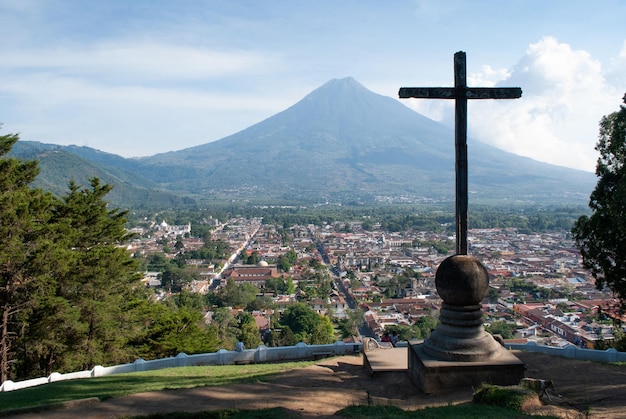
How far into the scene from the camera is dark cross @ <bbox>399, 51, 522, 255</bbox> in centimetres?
584

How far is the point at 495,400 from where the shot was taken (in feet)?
14.3

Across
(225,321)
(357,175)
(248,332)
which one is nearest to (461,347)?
(248,332)

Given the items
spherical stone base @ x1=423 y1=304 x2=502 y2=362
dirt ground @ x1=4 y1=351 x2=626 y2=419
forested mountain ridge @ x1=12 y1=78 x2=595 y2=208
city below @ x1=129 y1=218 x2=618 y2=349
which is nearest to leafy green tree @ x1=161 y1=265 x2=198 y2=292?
city below @ x1=129 y1=218 x2=618 y2=349

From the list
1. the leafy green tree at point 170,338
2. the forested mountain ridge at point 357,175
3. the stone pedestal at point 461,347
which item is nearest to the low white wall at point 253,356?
the stone pedestal at point 461,347

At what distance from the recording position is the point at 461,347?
17.7 ft

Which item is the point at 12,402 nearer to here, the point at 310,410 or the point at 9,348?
the point at 310,410

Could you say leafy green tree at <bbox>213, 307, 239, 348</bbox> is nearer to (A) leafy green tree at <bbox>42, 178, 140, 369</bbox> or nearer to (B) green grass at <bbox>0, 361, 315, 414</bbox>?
(A) leafy green tree at <bbox>42, 178, 140, 369</bbox>

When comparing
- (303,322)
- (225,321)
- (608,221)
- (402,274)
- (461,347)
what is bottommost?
(225,321)

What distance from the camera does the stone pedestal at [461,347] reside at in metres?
5.25

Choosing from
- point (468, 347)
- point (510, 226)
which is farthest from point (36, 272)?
point (510, 226)

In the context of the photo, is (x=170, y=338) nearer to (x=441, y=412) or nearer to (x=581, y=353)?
(x=581, y=353)

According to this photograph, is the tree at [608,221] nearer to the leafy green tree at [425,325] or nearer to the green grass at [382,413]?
the green grass at [382,413]

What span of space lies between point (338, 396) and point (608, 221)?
6.35 meters

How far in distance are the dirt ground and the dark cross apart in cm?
176
